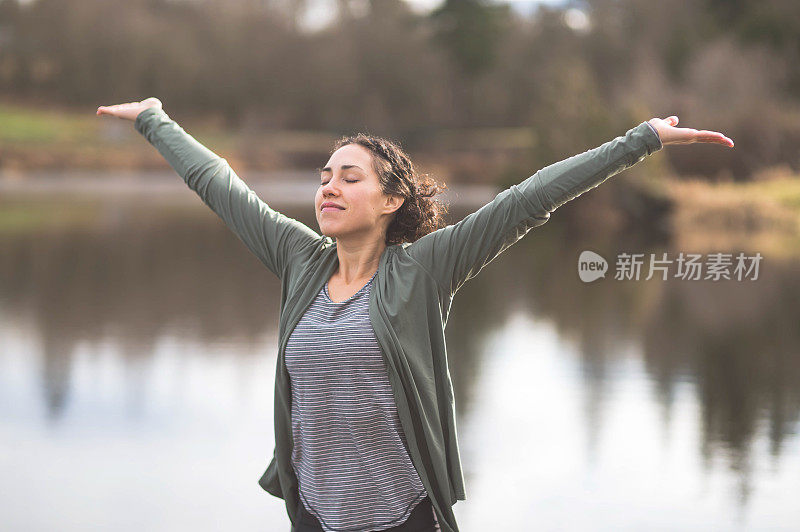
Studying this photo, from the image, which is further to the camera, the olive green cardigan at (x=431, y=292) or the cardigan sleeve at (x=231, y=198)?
the cardigan sleeve at (x=231, y=198)

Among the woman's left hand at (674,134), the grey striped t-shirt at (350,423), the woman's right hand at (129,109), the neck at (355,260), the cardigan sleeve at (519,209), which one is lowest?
the grey striped t-shirt at (350,423)

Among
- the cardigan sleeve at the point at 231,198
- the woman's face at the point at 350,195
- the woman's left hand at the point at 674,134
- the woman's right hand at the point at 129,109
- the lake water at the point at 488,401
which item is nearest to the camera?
the woman's left hand at the point at 674,134

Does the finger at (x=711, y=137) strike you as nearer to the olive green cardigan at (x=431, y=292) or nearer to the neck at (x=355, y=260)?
the olive green cardigan at (x=431, y=292)

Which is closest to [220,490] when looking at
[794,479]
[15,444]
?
[15,444]

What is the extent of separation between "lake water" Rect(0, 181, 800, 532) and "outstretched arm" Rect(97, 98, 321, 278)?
2174 millimetres

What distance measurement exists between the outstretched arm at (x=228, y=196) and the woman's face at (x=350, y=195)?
0.56ft

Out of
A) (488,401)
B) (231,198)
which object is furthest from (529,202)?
(488,401)

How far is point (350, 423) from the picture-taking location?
2299 millimetres

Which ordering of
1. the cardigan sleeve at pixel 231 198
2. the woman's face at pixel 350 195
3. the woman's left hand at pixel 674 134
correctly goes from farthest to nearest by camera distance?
the cardigan sleeve at pixel 231 198 < the woman's face at pixel 350 195 < the woman's left hand at pixel 674 134

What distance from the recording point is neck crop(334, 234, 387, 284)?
2406mm

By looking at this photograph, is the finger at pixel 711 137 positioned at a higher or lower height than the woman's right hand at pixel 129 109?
lower

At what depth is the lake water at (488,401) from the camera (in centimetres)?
477

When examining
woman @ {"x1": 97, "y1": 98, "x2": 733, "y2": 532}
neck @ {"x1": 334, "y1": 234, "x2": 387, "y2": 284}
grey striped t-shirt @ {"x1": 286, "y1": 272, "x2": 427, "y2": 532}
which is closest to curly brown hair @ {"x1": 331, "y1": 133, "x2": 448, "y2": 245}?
woman @ {"x1": 97, "y1": 98, "x2": 733, "y2": 532}

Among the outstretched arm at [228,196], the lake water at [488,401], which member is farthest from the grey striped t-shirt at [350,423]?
the lake water at [488,401]
